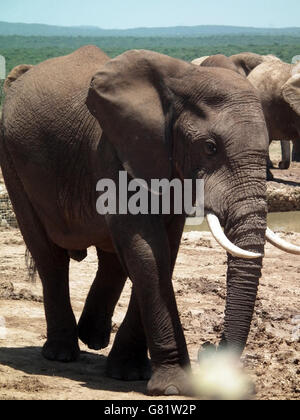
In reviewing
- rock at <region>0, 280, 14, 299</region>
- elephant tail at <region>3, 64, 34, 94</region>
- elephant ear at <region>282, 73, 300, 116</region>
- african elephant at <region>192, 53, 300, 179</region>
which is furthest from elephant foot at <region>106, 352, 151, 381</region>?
african elephant at <region>192, 53, 300, 179</region>

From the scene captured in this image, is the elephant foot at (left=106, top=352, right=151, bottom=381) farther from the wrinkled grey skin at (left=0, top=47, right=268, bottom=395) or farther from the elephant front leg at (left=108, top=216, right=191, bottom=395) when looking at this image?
the elephant front leg at (left=108, top=216, right=191, bottom=395)

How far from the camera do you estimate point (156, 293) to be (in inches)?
201

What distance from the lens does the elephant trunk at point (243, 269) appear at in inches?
183

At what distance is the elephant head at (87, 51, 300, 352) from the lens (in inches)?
185

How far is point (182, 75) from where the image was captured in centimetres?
509

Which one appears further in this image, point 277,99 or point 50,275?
point 277,99

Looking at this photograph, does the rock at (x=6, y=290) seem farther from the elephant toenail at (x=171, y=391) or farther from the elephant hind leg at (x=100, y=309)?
the elephant toenail at (x=171, y=391)

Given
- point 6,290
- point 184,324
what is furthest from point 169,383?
point 6,290

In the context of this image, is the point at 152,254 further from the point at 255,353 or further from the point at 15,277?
the point at 15,277

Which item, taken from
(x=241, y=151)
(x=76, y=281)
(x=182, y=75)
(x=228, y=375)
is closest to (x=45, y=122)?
(x=182, y=75)

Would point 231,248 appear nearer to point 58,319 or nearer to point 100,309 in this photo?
point 58,319

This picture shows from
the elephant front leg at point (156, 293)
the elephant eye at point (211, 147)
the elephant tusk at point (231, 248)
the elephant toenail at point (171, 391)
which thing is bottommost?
the elephant toenail at point (171, 391)

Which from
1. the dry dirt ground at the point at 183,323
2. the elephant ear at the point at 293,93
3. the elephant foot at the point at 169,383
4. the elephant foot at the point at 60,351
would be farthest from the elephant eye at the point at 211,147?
the elephant ear at the point at 293,93

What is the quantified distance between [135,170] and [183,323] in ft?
7.01
